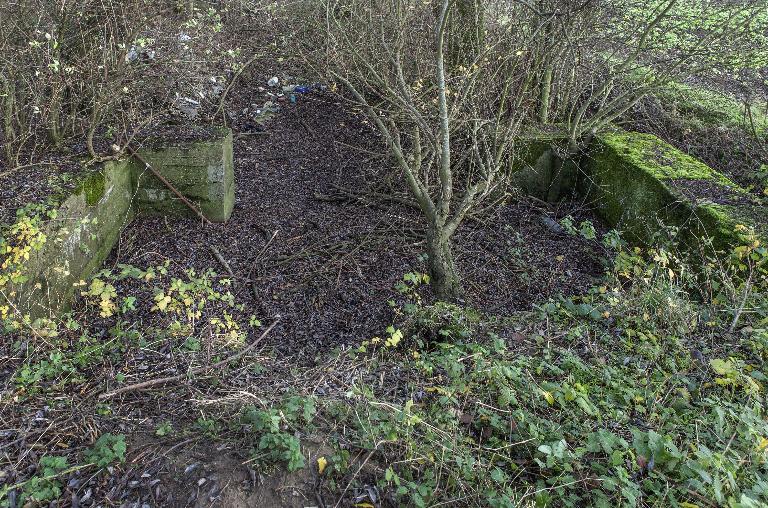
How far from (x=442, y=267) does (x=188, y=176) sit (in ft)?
8.83

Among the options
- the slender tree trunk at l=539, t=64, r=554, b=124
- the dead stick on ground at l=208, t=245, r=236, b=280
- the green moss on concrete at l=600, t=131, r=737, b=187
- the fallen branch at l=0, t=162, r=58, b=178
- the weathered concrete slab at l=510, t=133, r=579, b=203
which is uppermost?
the slender tree trunk at l=539, t=64, r=554, b=124

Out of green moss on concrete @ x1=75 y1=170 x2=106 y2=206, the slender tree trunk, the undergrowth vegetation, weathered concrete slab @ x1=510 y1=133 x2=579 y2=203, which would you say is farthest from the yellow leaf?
the slender tree trunk

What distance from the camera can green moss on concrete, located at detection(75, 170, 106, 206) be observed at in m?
4.24

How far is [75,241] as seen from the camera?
4.12 m

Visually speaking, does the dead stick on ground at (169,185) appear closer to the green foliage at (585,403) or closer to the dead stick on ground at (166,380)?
the dead stick on ground at (166,380)

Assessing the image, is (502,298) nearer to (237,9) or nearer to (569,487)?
(569,487)

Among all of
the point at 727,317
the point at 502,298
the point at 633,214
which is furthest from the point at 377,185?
the point at 727,317

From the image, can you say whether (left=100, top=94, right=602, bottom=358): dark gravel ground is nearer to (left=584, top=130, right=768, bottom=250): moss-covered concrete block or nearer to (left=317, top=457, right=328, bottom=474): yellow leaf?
(left=584, top=130, right=768, bottom=250): moss-covered concrete block

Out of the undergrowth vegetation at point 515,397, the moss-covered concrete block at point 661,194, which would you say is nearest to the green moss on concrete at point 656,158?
the moss-covered concrete block at point 661,194

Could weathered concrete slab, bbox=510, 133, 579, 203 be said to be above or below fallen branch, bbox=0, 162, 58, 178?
above

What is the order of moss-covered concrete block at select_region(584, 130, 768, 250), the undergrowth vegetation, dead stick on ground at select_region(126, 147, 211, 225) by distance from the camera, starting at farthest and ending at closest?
dead stick on ground at select_region(126, 147, 211, 225), moss-covered concrete block at select_region(584, 130, 768, 250), the undergrowth vegetation

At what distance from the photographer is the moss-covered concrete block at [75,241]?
3.62m

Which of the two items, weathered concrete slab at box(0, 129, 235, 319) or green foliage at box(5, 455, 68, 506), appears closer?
green foliage at box(5, 455, 68, 506)

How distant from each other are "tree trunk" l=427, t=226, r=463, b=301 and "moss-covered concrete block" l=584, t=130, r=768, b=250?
181 cm
